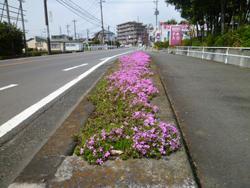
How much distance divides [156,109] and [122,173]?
201cm

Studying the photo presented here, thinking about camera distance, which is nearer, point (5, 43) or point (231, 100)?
point (231, 100)

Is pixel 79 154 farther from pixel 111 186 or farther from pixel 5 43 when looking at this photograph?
pixel 5 43

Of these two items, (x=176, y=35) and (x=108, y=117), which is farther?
(x=176, y=35)

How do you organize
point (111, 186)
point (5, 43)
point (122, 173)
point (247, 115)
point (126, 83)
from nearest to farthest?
point (111, 186), point (122, 173), point (247, 115), point (126, 83), point (5, 43)

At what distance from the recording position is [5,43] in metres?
32.6

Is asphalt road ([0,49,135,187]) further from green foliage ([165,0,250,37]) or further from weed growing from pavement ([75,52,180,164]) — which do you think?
green foliage ([165,0,250,37])

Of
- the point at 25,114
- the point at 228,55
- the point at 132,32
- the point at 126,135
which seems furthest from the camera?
the point at 132,32

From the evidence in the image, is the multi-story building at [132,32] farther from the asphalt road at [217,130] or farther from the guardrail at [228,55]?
the asphalt road at [217,130]

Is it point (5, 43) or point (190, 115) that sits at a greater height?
point (5, 43)

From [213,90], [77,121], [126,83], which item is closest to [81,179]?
[77,121]

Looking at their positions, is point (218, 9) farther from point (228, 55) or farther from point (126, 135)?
point (126, 135)

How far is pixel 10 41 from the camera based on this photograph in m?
33.3

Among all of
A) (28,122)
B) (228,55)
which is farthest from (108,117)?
(228,55)

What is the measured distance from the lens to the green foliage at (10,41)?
105 ft
